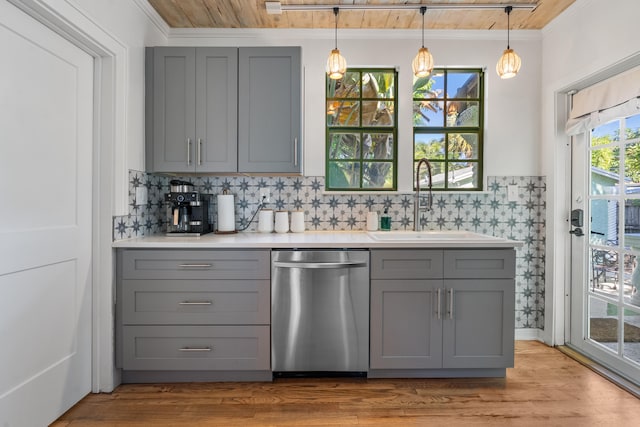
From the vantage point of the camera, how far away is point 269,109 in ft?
7.99

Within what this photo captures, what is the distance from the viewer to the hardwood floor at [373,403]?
5.97 feet

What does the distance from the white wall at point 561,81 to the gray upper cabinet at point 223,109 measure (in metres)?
1.92

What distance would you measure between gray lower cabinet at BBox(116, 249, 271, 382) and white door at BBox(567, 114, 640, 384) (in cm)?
224

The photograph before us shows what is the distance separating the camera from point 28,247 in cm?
163

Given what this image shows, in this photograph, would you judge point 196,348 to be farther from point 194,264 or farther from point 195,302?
point 194,264

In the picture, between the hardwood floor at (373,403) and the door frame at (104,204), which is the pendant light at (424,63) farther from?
the hardwood floor at (373,403)

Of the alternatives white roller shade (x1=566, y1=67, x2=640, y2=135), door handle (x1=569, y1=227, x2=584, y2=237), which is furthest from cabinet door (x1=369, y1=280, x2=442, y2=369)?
white roller shade (x1=566, y1=67, x2=640, y2=135)

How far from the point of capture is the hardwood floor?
1.82 m

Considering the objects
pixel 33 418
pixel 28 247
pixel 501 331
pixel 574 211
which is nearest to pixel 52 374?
pixel 33 418

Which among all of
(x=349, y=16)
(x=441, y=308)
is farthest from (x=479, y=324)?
(x=349, y=16)

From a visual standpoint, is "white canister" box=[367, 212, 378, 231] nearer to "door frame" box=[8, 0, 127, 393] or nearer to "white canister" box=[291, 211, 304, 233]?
"white canister" box=[291, 211, 304, 233]

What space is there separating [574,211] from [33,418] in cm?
350

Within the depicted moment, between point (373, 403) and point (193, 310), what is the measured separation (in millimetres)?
1159

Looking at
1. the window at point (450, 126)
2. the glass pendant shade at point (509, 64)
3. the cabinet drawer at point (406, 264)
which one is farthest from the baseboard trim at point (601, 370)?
the glass pendant shade at point (509, 64)
